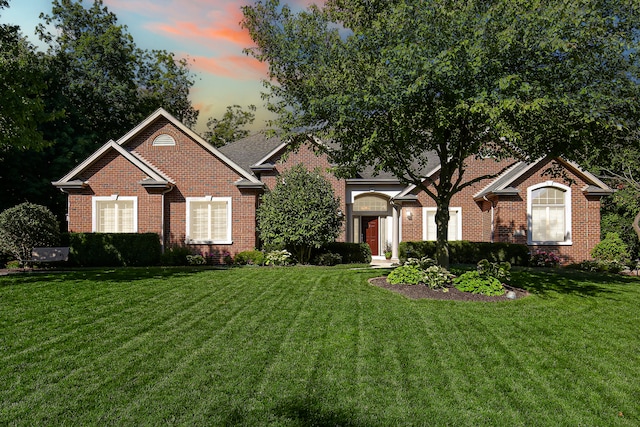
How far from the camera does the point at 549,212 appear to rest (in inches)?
751

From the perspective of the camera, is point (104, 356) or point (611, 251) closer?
point (104, 356)

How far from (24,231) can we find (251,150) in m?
12.0

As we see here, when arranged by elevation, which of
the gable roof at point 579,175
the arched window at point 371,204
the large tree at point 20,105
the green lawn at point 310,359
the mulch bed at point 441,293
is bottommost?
the green lawn at point 310,359

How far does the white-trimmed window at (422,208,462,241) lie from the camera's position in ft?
68.1

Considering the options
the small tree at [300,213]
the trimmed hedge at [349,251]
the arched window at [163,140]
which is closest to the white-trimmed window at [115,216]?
the arched window at [163,140]

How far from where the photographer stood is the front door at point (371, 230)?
79.7ft

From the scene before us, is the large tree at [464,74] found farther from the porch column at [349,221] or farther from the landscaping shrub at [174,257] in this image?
the porch column at [349,221]

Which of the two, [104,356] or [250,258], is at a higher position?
[250,258]

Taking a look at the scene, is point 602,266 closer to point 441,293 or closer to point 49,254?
point 441,293

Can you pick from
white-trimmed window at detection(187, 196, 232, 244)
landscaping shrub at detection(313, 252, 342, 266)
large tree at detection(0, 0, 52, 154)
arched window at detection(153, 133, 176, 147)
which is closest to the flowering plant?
landscaping shrub at detection(313, 252, 342, 266)

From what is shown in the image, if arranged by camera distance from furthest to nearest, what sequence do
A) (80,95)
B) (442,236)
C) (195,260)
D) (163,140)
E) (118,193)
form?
(80,95)
(163,140)
(118,193)
(195,260)
(442,236)

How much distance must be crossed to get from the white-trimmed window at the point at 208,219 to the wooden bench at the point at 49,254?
4626mm

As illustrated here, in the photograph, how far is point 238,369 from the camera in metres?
5.60

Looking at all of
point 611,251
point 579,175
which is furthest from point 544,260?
point 579,175
